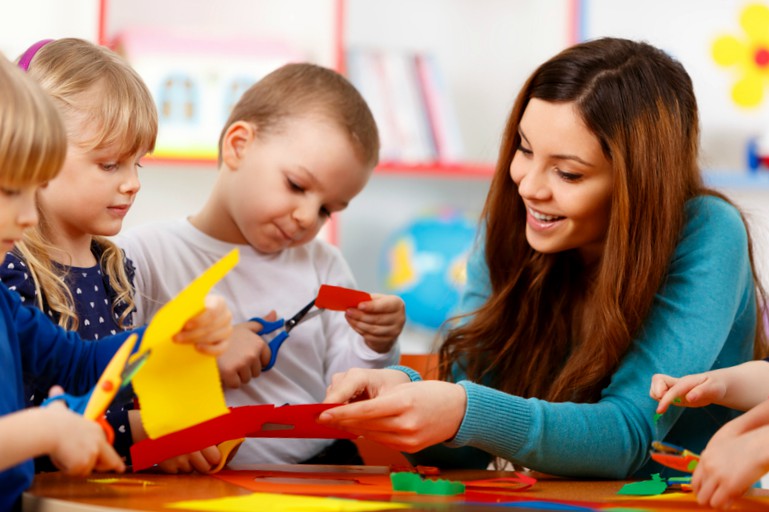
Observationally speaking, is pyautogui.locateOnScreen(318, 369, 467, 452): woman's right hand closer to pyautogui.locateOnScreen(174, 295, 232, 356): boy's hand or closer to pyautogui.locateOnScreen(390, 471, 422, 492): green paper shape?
pyautogui.locateOnScreen(390, 471, 422, 492): green paper shape

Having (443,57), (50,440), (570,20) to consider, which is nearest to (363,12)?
(443,57)

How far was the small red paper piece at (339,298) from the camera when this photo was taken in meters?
1.36

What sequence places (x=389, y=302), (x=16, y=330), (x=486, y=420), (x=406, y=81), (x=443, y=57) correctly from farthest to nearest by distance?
(x=443, y=57) → (x=406, y=81) → (x=389, y=302) → (x=486, y=420) → (x=16, y=330)

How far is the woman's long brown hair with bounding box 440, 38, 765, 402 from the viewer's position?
1314 millimetres

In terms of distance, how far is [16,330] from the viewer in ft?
3.17

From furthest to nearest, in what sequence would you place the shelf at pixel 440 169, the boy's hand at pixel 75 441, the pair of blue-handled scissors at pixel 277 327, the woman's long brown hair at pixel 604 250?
the shelf at pixel 440 169, the pair of blue-handled scissors at pixel 277 327, the woman's long brown hair at pixel 604 250, the boy's hand at pixel 75 441

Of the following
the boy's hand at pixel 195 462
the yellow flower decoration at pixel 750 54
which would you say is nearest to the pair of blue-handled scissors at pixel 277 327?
the boy's hand at pixel 195 462

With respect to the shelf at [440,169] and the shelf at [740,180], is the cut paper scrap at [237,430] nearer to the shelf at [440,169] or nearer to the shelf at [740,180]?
the shelf at [440,169]

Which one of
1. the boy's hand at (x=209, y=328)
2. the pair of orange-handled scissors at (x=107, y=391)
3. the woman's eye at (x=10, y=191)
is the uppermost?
the woman's eye at (x=10, y=191)

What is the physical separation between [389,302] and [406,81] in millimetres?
1640

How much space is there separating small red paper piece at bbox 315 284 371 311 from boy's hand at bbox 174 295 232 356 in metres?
0.46

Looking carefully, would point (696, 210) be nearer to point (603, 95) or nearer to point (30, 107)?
point (603, 95)

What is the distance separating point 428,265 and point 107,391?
2202 millimetres

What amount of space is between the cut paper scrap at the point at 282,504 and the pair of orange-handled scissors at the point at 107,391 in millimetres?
97
